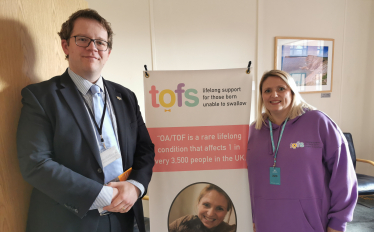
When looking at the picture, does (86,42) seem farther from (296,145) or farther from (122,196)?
(296,145)

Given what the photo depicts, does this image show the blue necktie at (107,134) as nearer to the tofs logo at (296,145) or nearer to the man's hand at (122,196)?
the man's hand at (122,196)

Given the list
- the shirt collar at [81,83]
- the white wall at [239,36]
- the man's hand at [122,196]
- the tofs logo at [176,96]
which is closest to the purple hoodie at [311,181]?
the tofs logo at [176,96]

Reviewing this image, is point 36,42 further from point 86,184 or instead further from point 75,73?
point 86,184

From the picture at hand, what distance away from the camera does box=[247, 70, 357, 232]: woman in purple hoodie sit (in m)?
1.44

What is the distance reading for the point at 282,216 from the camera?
1.49 metres

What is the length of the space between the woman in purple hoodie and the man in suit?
88 centimetres

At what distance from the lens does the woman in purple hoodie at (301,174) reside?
4.73ft

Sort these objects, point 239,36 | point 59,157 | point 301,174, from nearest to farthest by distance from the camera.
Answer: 1. point 59,157
2. point 301,174
3. point 239,36

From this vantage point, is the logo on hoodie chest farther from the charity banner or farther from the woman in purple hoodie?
the charity banner

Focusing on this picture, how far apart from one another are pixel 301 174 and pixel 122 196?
1.17 metres

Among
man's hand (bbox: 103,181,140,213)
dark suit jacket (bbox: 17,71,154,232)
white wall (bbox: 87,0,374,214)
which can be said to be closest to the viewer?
dark suit jacket (bbox: 17,71,154,232)

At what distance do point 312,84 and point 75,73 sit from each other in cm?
340

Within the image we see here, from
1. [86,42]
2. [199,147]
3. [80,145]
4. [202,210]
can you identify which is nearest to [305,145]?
[199,147]

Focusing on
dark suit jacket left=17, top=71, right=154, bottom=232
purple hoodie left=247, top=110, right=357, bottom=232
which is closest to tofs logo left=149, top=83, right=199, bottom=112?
dark suit jacket left=17, top=71, right=154, bottom=232
